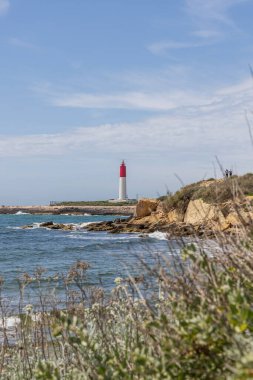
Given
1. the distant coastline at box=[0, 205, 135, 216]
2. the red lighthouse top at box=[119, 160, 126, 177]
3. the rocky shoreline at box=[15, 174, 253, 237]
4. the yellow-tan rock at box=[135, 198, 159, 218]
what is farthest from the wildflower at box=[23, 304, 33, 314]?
the red lighthouse top at box=[119, 160, 126, 177]

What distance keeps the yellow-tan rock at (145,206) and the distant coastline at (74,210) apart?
36.5 m

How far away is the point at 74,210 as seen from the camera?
98.1 m

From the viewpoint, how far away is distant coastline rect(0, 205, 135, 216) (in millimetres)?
88688

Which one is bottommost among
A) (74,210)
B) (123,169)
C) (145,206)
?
(74,210)

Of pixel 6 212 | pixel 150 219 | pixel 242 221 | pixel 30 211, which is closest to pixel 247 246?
pixel 242 221

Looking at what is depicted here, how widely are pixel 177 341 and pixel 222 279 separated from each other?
Result: 400 mm

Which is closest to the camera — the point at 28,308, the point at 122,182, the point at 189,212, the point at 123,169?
the point at 28,308

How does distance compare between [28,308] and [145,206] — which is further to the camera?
[145,206]

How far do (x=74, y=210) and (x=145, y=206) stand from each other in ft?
177

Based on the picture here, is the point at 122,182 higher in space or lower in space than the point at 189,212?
higher

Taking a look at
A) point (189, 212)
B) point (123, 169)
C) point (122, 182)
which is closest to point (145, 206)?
point (189, 212)

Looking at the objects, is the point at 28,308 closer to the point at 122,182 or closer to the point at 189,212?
the point at 189,212

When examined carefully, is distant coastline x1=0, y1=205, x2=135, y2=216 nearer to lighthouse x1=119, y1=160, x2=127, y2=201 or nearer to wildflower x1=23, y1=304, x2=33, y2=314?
lighthouse x1=119, y1=160, x2=127, y2=201

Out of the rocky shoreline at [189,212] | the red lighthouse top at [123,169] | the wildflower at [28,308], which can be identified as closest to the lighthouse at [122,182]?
the red lighthouse top at [123,169]
